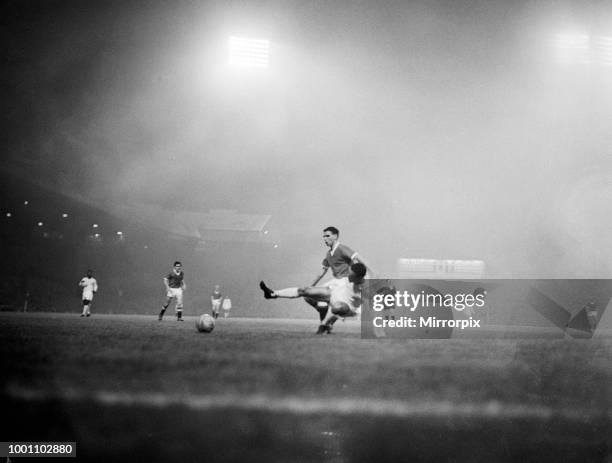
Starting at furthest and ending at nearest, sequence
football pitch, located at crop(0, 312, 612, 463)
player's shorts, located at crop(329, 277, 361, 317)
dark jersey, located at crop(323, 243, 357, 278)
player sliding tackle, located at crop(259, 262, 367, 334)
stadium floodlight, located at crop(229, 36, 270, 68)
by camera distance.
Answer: stadium floodlight, located at crop(229, 36, 270, 68)
dark jersey, located at crop(323, 243, 357, 278)
player's shorts, located at crop(329, 277, 361, 317)
player sliding tackle, located at crop(259, 262, 367, 334)
football pitch, located at crop(0, 312, 612, 463)

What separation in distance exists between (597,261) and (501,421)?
2103 centimetres

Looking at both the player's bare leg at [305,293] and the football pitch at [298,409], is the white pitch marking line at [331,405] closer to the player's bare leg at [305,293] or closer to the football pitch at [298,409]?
the football pitch at [298,409]

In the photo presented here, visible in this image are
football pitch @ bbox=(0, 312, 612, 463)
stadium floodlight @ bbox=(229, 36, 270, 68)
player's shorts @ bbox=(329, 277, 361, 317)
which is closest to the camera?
football pitch @ bbox=(0, 312, 612, 463)

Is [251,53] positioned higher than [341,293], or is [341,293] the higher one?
[251,53]

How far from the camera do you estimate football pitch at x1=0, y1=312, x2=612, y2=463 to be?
228 cm

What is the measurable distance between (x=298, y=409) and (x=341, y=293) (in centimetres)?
479

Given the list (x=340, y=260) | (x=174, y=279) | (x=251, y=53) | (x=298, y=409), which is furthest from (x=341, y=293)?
(x=251, y=53)

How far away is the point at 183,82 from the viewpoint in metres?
16.4

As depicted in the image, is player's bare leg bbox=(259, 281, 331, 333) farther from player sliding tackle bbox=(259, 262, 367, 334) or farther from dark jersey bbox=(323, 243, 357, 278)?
dark jersey bbox=(323, 243, 357, 278)

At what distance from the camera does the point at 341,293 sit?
745 centimetres

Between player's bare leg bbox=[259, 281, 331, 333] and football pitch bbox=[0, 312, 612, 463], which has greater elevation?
player's bare leg bbox=[259, 281, 331, 333]

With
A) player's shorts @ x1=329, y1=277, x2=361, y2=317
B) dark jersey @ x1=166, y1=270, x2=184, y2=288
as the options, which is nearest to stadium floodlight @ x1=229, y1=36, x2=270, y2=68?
dark jersey @ x1=166, y1=270, x2=184, y2=288

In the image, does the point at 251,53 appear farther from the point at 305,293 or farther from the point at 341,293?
the point at 341,293

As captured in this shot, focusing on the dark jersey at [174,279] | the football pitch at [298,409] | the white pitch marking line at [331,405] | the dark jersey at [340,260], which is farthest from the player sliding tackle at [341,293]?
the dark jersey at [174,279]
